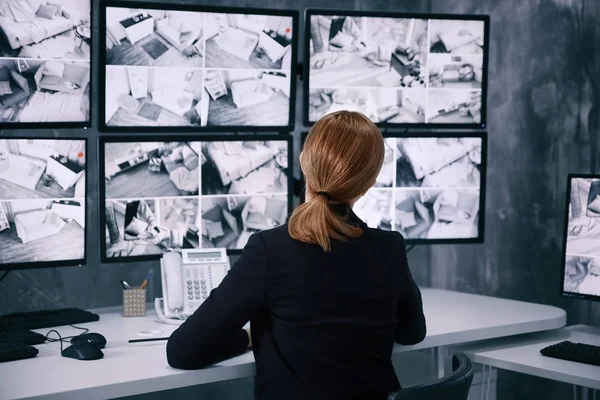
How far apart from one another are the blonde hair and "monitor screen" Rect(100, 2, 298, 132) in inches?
34.5

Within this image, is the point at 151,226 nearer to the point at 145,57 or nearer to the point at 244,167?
the point at 244,167

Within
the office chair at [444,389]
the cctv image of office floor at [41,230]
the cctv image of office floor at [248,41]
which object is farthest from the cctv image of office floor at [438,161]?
the office chair at [444,389]

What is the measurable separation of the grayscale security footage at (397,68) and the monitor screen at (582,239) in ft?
1.64

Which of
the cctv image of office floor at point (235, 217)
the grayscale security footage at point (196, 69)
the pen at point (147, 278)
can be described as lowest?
the pen at point (147, 278)

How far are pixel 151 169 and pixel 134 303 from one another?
41 centimetres

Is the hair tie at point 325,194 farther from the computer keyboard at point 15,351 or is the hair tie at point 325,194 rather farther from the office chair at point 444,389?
the computer keyboard at point 15,351

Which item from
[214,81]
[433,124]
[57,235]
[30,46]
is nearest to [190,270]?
[57,235]

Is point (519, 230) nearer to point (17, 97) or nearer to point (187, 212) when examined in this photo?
point (187, 212)

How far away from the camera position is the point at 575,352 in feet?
7.43

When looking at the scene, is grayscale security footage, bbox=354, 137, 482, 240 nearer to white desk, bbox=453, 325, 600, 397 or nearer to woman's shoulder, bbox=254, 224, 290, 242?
white desk, bbox=453, 325, 600, 397

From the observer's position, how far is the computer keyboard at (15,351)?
193 cm

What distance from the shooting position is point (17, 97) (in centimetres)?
234

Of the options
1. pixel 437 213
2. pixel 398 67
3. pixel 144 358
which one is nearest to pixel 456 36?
pixel 398 67

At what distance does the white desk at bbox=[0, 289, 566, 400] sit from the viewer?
1.71 m
